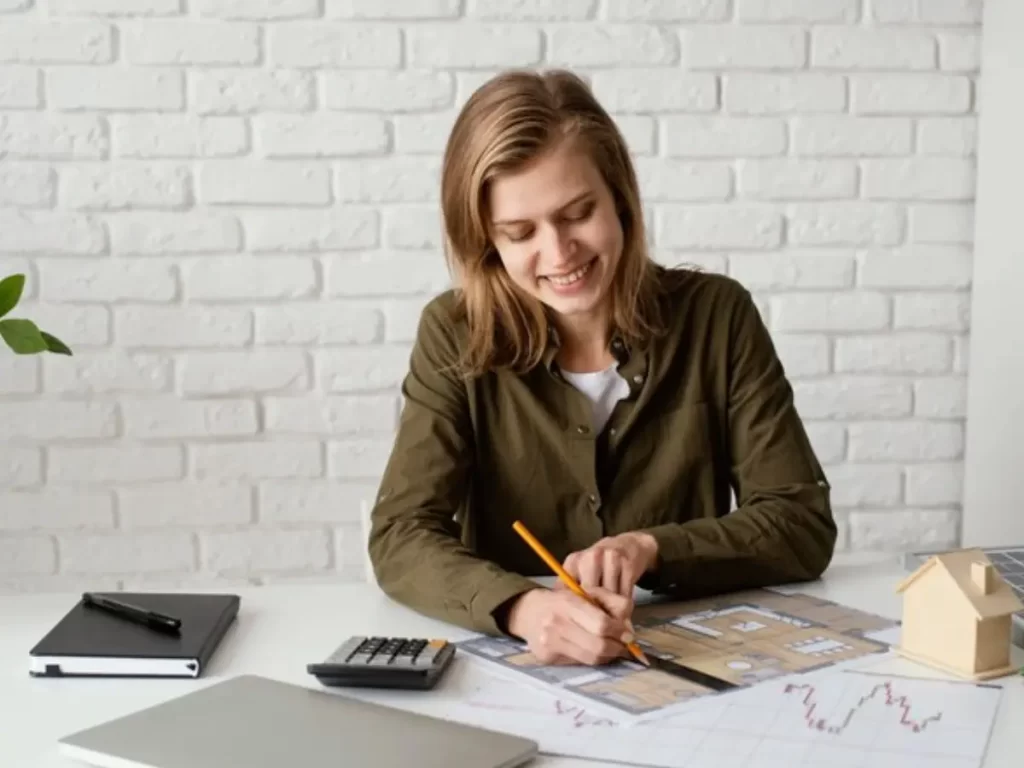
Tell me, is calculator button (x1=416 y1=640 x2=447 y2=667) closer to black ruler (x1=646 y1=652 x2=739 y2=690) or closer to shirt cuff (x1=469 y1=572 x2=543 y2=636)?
shirt cuff (x1=469 y1=572 x2=543 y2=636)

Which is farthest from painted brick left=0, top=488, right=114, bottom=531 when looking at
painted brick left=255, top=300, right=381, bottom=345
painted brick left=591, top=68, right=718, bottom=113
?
painted brick left=591, top=68, right=718, bottom=113

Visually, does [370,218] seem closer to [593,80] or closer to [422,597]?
[593,80]

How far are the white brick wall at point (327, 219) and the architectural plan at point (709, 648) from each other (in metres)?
1.04

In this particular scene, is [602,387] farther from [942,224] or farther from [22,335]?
[942,224]

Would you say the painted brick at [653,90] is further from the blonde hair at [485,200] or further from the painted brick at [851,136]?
the blonde hair at [485,200]

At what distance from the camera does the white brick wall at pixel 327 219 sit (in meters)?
2.12

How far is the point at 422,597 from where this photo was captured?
1.28 m

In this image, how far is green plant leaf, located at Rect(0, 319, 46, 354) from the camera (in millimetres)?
1490

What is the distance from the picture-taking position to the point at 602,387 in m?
1.57

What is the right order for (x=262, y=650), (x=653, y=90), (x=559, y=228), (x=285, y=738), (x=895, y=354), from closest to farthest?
(x=285, y=738) → (x=262, y=650) → (x=559, y=228) → (x=653, y=90) → (x=895, y=354)

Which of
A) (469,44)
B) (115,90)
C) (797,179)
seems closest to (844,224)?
(797,179)

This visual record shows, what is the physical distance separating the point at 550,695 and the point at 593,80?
4.55ft

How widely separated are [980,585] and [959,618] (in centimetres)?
4

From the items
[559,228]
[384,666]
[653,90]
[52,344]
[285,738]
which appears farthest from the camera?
[653,90]
